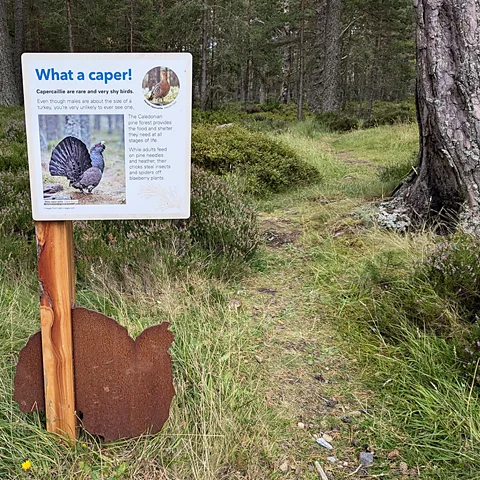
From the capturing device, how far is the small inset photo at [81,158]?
6.27 ft

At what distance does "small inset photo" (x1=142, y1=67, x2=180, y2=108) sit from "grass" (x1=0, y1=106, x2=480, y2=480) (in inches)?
53.9

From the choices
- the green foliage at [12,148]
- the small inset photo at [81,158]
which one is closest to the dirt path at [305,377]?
the small inset photo at [81,158]

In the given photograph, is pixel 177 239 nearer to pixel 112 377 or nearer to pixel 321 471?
pixel 112 377

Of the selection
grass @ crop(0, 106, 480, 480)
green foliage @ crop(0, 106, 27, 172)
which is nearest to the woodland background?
green foliage @ crop(0, 106, 27, 172)

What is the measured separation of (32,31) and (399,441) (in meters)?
30.1

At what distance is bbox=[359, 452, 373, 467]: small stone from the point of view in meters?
2.14

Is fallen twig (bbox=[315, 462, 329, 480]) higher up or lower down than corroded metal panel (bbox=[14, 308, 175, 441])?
lower down

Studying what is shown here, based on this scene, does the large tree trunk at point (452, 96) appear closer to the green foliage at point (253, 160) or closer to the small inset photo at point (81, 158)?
the green foliage at point (253, 160)

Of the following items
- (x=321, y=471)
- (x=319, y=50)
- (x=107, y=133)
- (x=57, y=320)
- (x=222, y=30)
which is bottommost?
(x=321, y=471)

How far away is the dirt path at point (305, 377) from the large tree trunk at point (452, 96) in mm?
1519

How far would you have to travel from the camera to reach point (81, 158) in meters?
1.94

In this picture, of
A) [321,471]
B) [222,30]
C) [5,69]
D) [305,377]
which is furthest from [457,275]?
[222,30]

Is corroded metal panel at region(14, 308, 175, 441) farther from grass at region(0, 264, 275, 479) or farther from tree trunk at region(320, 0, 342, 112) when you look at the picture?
tree trunk at region(320, 0, 342, 112)

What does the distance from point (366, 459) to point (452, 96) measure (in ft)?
10.8
